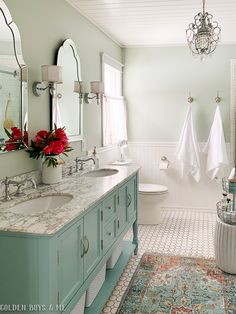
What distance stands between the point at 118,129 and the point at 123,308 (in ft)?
9.16

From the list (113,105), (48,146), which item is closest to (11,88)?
(48,146)

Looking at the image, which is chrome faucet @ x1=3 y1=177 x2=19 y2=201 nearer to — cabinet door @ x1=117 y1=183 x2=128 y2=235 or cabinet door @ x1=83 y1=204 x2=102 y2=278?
cabinet door @ x1=83 y1=204 x2=102 y2=278

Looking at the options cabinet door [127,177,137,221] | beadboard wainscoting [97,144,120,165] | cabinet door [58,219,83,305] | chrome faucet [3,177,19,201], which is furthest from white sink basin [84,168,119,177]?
cabinet door [58,219,83,305]

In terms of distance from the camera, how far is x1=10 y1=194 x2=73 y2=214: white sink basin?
81.0 inches

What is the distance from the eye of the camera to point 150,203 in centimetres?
436

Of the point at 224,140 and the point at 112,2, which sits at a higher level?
the point at 112,2

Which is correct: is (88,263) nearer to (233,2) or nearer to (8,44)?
(8,44)

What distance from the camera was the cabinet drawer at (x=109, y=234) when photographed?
242 centimetres

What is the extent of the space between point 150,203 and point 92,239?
90.2 inches

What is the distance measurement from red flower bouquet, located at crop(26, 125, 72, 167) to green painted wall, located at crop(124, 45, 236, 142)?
2.69 m

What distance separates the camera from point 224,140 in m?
4.78

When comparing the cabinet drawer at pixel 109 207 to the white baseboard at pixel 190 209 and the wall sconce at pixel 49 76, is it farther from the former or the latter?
the white baseboard at pixel 190 209

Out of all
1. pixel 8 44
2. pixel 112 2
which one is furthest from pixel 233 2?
pixel 8 44

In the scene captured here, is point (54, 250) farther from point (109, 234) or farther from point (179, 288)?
point (179, 288)
